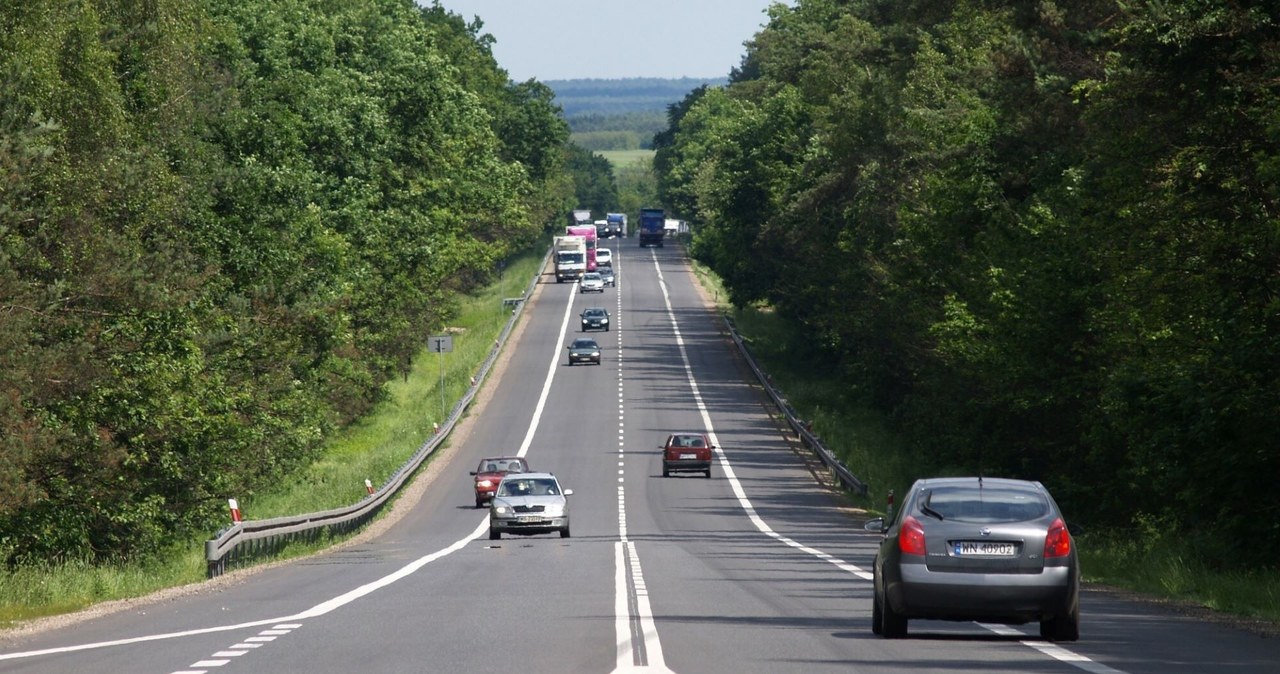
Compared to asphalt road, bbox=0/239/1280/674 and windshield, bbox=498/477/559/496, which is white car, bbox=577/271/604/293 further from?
windshield, bbox=498/477/559/496

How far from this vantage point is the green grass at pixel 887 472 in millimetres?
21375

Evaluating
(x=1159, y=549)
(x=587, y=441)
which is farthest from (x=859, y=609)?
(x=587, y=441)

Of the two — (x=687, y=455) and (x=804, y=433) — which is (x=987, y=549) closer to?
(x=687, y=455)

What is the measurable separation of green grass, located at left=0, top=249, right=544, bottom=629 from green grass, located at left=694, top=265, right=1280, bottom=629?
12.9m

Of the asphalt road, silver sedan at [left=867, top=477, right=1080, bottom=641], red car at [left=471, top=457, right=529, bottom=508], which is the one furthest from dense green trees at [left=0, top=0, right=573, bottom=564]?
silver sedan at [left=867, top=477, right=1080, bottom=641]

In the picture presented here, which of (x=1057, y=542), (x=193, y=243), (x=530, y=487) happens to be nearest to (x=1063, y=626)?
(x=1057, y=542)

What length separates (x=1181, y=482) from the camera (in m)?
26.9

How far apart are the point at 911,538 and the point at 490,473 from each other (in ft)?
112

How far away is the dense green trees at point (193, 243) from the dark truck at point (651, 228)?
107261 mm

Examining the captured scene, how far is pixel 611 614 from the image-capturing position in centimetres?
1775

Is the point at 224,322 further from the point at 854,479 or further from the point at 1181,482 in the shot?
the point at 1181,482

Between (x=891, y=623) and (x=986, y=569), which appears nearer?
(x=986, y=569)

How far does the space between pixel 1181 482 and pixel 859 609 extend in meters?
9.85

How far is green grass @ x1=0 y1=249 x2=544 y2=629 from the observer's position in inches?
911
